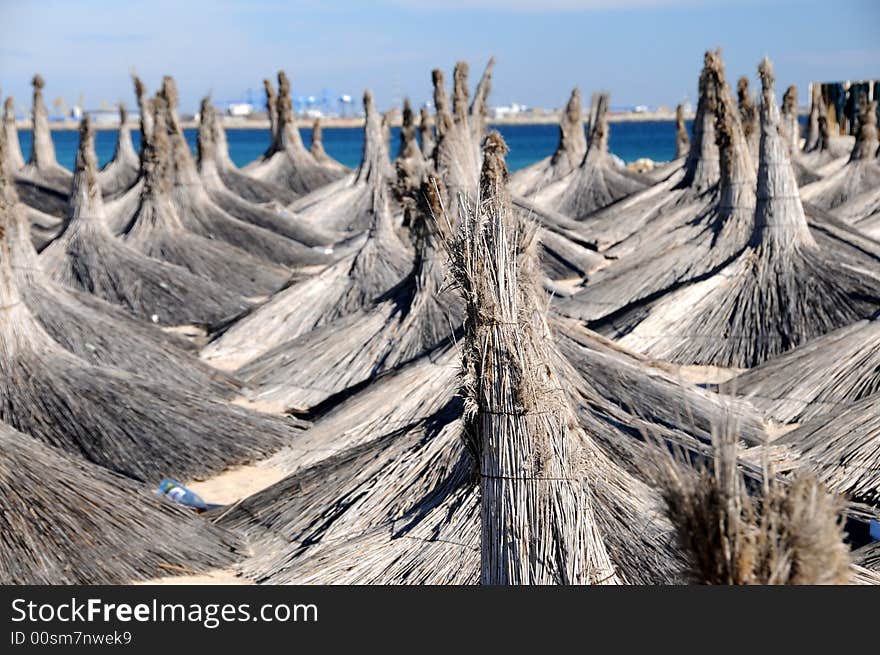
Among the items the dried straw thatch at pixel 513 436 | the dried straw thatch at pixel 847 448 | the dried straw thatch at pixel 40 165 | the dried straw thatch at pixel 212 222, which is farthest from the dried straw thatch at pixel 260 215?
the dried straw thatch at pixel 513 436

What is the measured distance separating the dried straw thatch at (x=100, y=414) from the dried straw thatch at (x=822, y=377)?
301cm

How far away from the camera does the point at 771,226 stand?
35.1 feet

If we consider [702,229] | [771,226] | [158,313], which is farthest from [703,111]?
[158,313]

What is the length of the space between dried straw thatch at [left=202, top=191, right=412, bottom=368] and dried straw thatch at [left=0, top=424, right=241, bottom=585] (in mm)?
4661

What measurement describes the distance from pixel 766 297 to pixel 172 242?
649 centimetres

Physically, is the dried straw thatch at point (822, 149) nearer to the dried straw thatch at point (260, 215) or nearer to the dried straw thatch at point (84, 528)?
the dried straw thatch at point (260, 215)

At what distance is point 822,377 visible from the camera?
842cm

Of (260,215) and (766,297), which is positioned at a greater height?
(766,297)

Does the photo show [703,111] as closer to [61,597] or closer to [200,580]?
[200,580]

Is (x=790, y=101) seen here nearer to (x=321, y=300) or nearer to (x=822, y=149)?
(x=822, y=149)

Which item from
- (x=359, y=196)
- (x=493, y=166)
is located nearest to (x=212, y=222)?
(x=359, y=196)

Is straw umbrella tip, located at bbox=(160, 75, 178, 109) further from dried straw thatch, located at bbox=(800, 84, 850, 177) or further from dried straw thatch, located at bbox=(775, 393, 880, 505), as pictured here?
dried straw thatch, located at bbox=(775, 393, 880, 505)

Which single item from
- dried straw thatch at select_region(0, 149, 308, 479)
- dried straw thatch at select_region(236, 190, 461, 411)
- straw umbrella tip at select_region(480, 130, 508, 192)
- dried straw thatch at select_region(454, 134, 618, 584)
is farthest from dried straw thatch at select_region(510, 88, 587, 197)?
dried straw thatch at select_region(454, 134, 618, 584)

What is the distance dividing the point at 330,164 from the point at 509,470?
2261 cm
